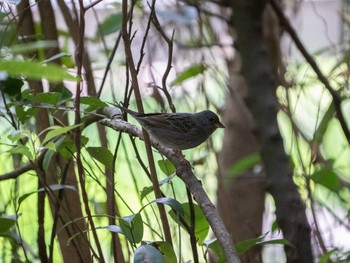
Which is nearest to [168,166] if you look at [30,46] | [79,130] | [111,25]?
[79,130]


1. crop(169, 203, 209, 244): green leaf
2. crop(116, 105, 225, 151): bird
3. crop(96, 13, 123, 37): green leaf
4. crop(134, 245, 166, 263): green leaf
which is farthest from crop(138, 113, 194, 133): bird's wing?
crop(134, 245, 166, 263): green leaf

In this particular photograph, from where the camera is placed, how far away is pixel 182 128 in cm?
273

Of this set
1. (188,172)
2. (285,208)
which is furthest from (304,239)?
(188,172)

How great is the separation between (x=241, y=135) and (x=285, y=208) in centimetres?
179

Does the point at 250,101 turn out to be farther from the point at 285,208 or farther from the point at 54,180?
the point at 54,180

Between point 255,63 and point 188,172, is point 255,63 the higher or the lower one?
the higher one

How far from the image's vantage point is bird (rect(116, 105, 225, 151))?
8.45 ft

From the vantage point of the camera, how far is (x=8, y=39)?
2.01 meters

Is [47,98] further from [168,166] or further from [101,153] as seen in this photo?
[168,166]

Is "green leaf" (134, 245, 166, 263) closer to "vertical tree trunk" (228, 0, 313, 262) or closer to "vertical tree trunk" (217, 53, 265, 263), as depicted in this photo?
"vertical tree trunk" (228, 0, 313, 262)

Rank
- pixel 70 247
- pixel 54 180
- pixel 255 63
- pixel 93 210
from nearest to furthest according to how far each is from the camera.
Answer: pixel 70 247 → pixel 54 180 → pixel 255 63 → pixel 93 210

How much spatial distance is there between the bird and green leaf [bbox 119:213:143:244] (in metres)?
1.19

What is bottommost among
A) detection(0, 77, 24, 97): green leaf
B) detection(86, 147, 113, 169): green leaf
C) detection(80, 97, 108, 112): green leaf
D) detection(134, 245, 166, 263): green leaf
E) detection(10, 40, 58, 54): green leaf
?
detection(134, 245, 166, 263): green leaf

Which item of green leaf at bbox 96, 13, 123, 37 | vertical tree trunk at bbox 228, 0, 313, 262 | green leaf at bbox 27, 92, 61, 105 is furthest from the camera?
green leaf at bbox 96, 13, 123, 37
